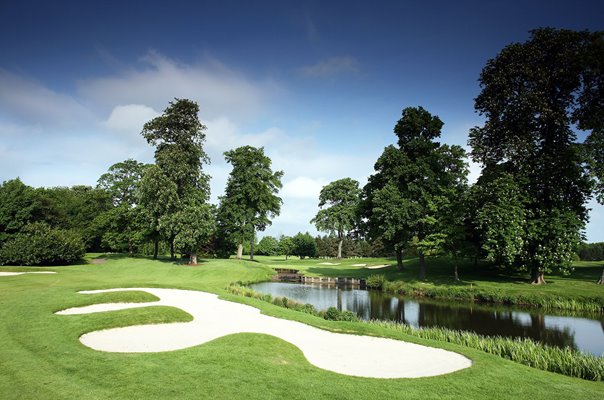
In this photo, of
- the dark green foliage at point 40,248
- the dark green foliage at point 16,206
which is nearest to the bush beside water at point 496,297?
the dark green foliage at point 40,248

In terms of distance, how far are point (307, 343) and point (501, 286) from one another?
23285 millimetres

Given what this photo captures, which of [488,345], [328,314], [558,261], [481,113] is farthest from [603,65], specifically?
[328,314]

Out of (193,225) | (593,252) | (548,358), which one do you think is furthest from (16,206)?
(593,252)

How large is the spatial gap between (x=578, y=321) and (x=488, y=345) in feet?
37.5

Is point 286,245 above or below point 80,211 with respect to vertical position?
below

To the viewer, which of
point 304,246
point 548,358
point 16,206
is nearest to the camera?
point 548,358

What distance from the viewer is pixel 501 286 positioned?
2897 cm

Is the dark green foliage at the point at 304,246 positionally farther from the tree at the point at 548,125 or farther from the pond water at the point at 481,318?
the tree at the point at 548,125

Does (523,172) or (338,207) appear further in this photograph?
(338,207)

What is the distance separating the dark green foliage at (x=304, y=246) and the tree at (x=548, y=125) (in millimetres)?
69832

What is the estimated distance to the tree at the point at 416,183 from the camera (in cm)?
3431

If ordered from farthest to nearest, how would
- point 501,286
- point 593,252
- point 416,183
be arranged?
1. point 593,252
2. point 416,183
3. point 501,286

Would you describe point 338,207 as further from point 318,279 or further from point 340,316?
point 340,316

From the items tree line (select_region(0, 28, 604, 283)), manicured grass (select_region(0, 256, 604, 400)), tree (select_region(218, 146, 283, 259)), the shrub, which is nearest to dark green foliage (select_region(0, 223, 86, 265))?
tree line (select_region(0, 28, 604, 283))
